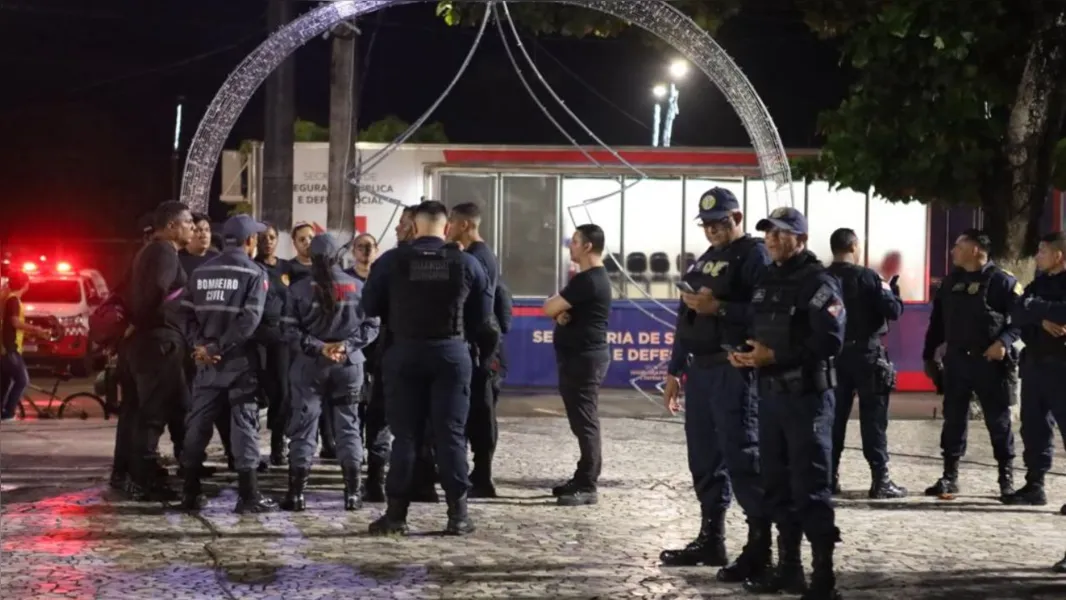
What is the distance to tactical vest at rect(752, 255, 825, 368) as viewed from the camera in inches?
277

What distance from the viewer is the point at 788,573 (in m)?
7.19

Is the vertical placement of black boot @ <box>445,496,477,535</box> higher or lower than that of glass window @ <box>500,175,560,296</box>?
lower

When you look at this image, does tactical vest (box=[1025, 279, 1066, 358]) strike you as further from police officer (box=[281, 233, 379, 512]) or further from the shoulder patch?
police officer (box=[281, 233, 379, 512])

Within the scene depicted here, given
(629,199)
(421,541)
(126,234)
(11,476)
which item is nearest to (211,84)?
(126,234)

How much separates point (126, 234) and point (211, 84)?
760 centimetres

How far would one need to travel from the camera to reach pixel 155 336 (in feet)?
32.4

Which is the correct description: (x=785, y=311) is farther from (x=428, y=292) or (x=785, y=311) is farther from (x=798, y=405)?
(x=428, y=292)

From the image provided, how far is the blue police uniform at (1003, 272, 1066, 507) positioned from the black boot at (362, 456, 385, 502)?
4.18m

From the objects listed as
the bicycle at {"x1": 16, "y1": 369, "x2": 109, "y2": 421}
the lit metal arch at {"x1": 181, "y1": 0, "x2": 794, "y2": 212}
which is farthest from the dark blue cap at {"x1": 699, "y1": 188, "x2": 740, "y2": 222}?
the bicycle at {"x1": 16, "y1": 369, "x2": 109, "y2": 421}

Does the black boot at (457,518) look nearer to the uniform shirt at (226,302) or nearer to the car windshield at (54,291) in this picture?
the uniform shirt at (226,302)

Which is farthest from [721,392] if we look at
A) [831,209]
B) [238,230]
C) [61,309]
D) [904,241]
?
[61,309]

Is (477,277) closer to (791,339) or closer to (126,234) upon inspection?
(791,339)

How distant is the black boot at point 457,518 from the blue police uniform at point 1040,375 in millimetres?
3884

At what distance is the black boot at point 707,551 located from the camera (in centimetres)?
782
